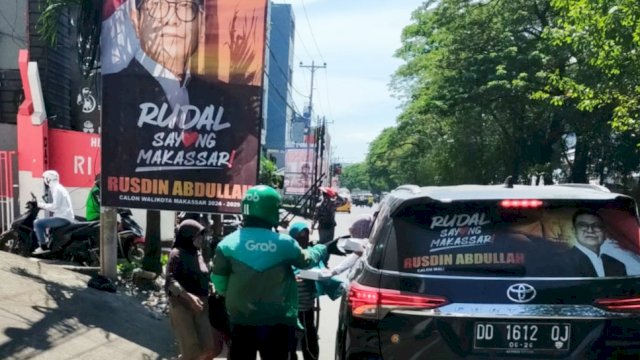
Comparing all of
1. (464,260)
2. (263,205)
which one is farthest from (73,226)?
(464,260)

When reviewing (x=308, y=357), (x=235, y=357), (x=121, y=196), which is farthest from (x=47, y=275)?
(x=235, y=357)

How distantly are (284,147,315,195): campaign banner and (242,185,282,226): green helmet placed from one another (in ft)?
111

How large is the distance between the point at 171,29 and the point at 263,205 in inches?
162

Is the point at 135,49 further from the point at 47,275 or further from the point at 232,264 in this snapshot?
the point at 232,264

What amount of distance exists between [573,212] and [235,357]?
6.55ft

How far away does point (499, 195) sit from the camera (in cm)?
323

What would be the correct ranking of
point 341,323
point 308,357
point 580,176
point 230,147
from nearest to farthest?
point 341,323 → point 308,357 → point 230,147 → point 580,176

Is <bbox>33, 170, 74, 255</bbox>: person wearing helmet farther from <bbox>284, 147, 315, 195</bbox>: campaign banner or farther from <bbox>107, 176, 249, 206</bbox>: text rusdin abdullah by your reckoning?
<bbox>284, 147, 315, 195</bbox>: campaign banner

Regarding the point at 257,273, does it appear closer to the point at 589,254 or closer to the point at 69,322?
the point at 589,254

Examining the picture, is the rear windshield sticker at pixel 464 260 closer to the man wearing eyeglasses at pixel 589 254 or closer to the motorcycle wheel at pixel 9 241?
the man wearing eyeglasses at pixel 589 254

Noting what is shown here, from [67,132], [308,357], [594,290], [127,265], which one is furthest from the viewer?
[67,132]

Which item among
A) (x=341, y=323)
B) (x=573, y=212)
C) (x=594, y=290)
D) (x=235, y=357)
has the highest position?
(x=573, y=212)

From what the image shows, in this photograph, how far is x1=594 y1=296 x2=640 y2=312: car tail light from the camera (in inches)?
118

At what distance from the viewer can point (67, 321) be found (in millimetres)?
5723
